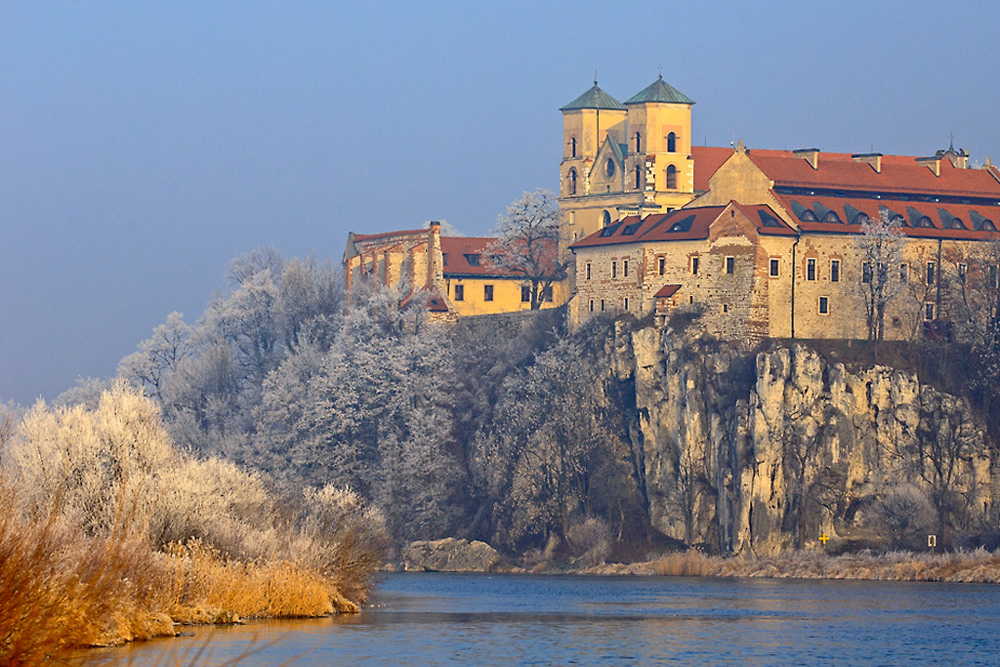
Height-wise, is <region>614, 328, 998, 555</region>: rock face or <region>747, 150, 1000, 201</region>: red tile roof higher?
<region>747, 150, 1000, 201</region>: red tile roof

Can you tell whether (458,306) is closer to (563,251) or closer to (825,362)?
(563,251)

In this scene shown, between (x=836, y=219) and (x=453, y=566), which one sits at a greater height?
(x=836, y=219)

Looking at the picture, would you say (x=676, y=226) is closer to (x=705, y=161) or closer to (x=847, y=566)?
(x=705, y=161)

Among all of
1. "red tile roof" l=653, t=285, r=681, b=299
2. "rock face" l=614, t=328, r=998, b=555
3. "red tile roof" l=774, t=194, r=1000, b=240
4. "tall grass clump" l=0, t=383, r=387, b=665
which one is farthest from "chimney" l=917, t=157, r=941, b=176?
"tall grass clump" l=0, t=383, r=387, b=665

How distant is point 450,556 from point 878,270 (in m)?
27.2

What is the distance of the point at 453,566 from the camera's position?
83562 mm

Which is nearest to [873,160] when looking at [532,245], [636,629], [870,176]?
[870,176]

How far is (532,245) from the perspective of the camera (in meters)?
106

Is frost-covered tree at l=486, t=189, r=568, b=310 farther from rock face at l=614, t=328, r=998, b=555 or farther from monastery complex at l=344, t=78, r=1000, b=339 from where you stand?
rock face at l=614, t=328, r=998, b=555

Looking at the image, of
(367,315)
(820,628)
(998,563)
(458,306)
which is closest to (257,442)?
(367,315)

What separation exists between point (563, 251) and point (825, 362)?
23875 mm

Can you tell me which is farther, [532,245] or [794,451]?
[532,245]

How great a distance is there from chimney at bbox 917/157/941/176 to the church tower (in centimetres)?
1429

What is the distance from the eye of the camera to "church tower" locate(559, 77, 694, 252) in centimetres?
9894
